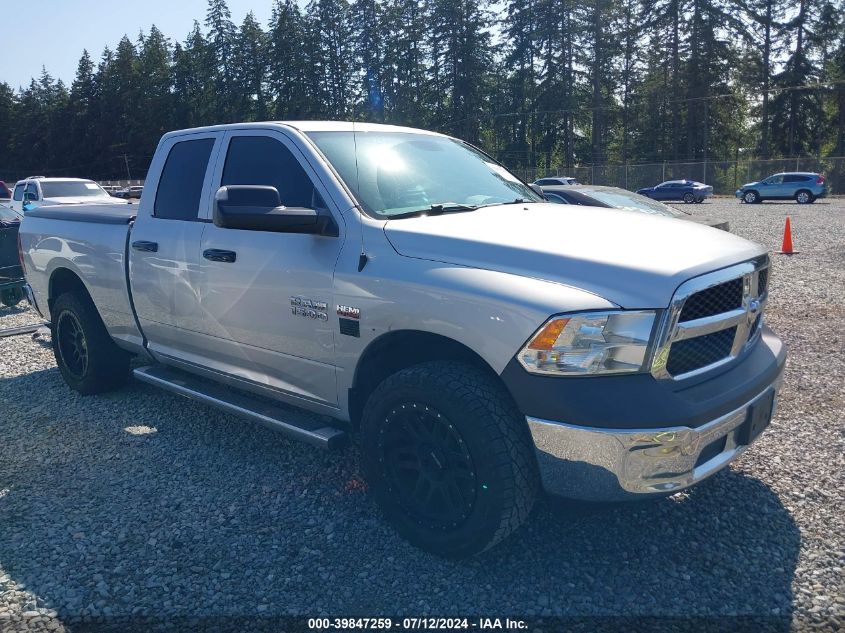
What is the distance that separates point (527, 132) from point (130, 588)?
61463 mm

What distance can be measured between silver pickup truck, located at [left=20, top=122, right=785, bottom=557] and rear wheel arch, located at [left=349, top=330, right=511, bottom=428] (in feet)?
0.04

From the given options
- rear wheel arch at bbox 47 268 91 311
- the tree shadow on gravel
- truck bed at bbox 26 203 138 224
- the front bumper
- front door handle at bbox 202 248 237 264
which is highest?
truck bed at bbox 26 203 138 224

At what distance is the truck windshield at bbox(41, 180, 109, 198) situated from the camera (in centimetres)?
1973

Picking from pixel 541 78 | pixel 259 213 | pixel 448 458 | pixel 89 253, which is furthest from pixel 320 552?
pixel 541 78

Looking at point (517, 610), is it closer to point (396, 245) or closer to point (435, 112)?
point (396, 245)

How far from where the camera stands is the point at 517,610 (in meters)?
2.94

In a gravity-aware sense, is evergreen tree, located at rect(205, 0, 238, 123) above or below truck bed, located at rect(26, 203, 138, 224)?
above

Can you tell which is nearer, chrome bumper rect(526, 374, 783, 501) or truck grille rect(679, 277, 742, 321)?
chrome bumper rect(526, 374, 783, 501)

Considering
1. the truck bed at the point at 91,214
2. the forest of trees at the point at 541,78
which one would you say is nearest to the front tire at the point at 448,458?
the truck bed at the point at 91,214

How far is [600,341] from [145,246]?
3408 mm

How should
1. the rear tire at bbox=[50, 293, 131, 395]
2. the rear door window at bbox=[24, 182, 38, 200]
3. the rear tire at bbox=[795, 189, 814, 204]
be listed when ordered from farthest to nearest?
the rear tire at bbox=[795, 189, 814, 204] → the rear door window at bbox=[24, 182, 38, 200] → the rear tire at bbox=[50, 293, 131, 395]

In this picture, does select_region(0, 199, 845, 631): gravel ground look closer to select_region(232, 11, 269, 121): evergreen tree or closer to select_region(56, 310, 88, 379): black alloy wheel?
select_region(56, 310, 88, 379): black alloy wheel

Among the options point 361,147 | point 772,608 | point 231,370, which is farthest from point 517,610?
point 361,147

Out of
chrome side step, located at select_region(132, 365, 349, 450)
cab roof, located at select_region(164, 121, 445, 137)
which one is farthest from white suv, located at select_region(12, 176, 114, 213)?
cab roof, located at select_region(164, 121, 445, 137)
